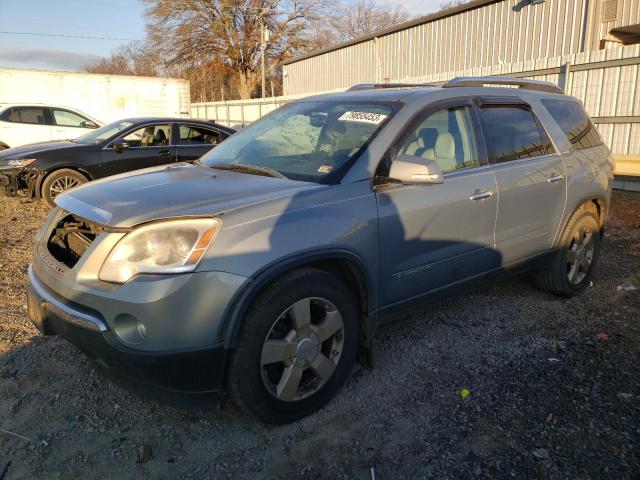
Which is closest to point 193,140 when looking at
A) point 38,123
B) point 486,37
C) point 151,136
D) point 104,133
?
point 151,136

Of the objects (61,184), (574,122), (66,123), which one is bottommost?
(61,184)

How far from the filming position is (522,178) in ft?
12.7

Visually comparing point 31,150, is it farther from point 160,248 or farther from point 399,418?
point 399,418

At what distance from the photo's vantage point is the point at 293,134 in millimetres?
3680

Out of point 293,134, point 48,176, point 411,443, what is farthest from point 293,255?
point 48,176

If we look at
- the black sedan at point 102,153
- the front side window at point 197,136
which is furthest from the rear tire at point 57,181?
the front side window at point 197,136

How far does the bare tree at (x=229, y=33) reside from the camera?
39062 millimetres

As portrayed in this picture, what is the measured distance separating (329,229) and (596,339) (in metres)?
2.39

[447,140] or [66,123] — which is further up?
[66,123]

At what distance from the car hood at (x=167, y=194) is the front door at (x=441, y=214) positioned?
0.60 m

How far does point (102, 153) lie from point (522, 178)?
6.87 m

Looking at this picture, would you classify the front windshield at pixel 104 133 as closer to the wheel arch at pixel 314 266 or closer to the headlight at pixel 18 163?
the headlight at pixel 18 163

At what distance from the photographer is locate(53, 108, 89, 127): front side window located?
1301cm

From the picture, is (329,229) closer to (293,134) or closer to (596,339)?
(293,134)
